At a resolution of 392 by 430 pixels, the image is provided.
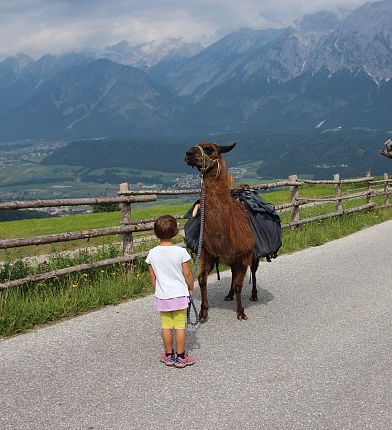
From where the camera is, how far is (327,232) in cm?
1387

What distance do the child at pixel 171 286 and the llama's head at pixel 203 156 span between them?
1.28 metres

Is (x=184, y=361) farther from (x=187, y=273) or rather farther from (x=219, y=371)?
(x=187, y=273)

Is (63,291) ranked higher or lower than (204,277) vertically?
lower

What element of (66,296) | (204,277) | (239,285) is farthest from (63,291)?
(239,285)

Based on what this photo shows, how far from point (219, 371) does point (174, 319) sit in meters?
0.71

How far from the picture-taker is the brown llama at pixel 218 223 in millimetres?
6535

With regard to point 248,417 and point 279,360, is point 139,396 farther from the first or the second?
point 279,360

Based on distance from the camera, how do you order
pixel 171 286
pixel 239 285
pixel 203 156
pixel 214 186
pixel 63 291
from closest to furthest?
pixel 171 286
pixel 203 156
pixel 214 186
pixel 239 285
pixel 63 291

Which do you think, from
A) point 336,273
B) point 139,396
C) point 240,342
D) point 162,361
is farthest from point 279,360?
point 336,273

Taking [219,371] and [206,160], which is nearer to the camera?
[219,371]

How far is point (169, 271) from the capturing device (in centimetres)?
536

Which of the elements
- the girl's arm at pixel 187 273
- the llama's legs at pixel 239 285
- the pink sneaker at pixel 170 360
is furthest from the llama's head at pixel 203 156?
the pink sneaker at pixel 170 360

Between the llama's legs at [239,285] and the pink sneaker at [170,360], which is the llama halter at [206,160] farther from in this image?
the pink sneaker at [170,360]

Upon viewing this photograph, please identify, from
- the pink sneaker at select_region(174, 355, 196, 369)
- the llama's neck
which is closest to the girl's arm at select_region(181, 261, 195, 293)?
the pink sneaker at select_region(174, 355, 196, 369)
